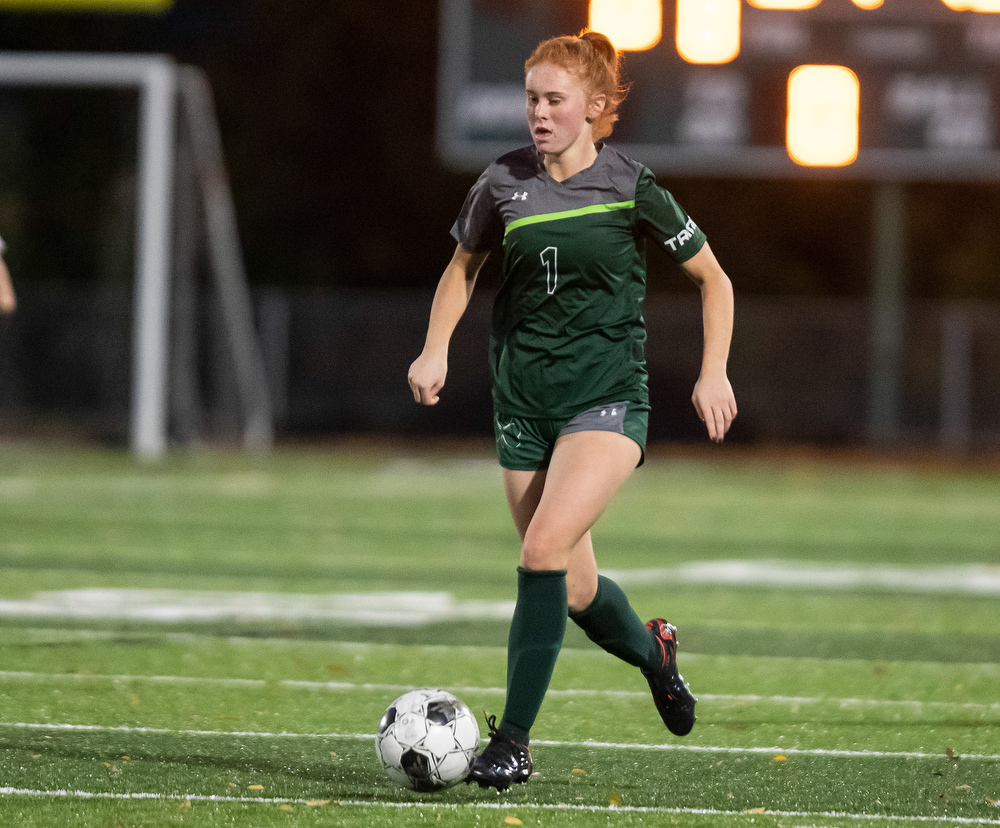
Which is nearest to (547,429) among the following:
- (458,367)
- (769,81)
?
(769,81)

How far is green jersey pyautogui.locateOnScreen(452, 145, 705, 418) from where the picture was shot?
460cm

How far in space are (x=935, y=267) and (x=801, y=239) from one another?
2342mm

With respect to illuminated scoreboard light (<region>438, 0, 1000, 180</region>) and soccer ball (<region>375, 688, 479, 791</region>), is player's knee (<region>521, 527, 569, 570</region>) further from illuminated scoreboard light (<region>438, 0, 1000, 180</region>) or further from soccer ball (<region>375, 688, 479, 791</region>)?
illuminated scoreboard light (<region>438, 0, 1000, 180</region>)

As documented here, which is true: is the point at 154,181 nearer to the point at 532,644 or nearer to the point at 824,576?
the point at 824,576

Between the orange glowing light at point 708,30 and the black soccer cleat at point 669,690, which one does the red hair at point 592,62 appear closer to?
the black soccer cleat at point 669,690

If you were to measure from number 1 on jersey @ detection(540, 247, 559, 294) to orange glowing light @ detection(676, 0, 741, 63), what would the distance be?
33.7 feet

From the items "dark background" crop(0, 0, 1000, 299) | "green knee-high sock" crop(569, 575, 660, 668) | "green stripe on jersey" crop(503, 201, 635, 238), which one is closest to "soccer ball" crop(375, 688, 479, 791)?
"green knee-high sock" crop(569, 575, 660, 668)

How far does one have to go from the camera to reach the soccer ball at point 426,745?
437 cm

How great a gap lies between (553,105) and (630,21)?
33.5 feet

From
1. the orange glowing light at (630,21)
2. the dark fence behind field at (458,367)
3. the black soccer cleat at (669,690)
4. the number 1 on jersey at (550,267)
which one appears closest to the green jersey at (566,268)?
the number 1 on jersey at (550,267)

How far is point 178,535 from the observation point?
11.6m

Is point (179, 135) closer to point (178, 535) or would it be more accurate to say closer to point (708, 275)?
point (178, 535)

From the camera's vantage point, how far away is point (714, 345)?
4.72m

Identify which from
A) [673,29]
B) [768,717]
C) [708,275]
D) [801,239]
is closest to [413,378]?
[708,275]
